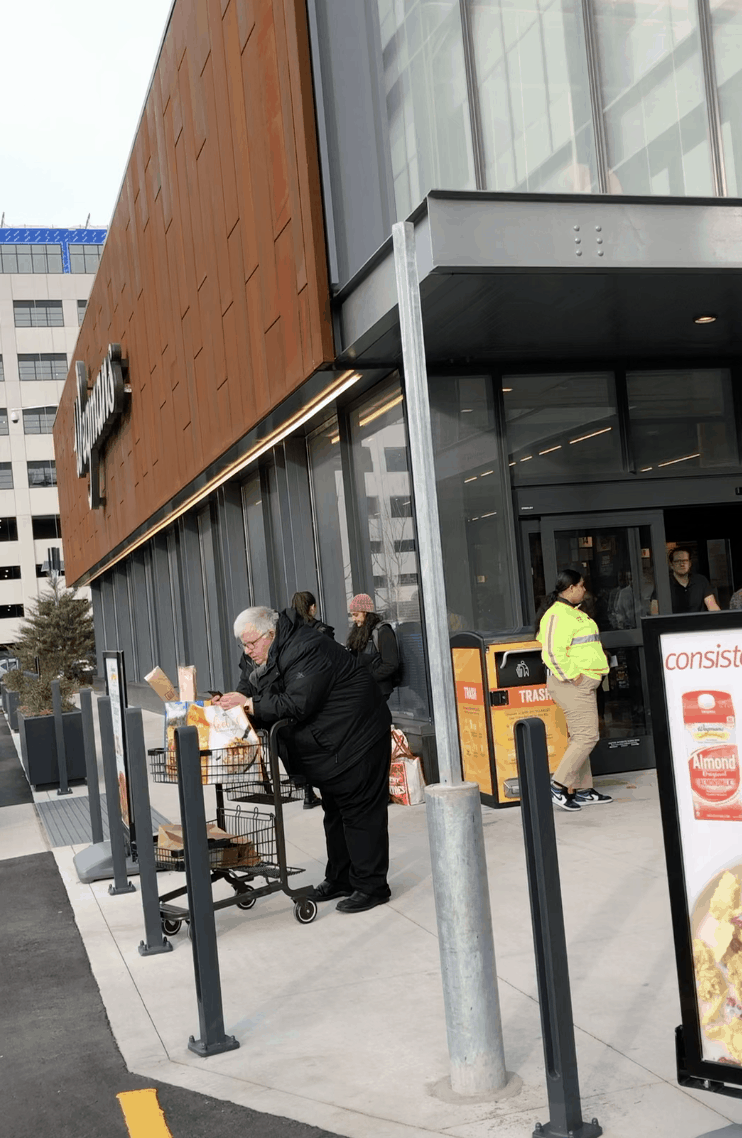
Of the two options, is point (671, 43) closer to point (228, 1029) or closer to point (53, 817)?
point (228, 1029)

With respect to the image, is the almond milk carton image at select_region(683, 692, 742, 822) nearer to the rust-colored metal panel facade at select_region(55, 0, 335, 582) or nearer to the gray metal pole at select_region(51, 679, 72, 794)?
the rust-colored metal panel facade at select_region(55, 0, 335, 582)

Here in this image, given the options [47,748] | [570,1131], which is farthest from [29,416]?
[570,1131]

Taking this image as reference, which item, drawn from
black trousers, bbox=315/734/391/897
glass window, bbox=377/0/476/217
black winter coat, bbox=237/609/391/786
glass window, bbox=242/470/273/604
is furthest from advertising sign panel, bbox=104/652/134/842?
glass window, bbox=242/470/273/604

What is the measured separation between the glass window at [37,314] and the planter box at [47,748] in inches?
2882

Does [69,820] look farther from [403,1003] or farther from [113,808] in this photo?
[403,1003]

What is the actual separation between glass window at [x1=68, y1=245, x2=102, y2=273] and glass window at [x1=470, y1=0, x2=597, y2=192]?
285 ft

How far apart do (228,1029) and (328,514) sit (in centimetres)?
887

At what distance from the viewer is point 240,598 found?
18.8m

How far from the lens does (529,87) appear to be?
28.7 ft

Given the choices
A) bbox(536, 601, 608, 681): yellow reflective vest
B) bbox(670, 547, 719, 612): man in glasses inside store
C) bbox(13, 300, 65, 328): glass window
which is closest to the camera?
bbox(536, 601, 608, 681): yellow reflective vest

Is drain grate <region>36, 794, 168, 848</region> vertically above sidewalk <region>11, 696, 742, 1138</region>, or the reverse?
drain grate <region>36, 794, 168, 848</region>

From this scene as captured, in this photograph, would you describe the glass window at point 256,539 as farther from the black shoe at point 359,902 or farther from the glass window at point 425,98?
the black shoe at point 359,902

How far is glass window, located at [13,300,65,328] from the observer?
82625 mm

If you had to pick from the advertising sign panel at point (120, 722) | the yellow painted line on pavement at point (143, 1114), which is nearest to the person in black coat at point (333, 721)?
the advertising sign panel at point (120, 722)
